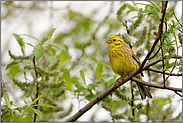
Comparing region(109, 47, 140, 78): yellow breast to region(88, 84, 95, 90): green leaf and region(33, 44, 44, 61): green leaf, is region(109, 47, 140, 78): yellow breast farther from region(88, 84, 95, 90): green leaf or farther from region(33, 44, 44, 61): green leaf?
region(33, 44, 44, 61): green leaf

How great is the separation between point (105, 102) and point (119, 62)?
0.80 metres

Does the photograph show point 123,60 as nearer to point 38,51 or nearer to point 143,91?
point 143,91

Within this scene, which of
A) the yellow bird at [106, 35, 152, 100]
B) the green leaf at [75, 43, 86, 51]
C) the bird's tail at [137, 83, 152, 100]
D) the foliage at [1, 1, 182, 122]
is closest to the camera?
the foliage at [1, 1, 182, 122]

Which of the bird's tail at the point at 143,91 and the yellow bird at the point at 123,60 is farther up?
the yellow bird at the point at 123,60

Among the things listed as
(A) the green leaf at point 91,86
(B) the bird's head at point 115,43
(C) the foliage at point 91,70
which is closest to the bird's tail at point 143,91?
(C) the foliage at point 91,70

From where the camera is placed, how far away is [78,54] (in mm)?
3840

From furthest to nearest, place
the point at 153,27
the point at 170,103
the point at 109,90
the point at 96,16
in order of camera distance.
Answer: the point at 96,16 → the point at 170,103 → the point at 153,27 → the point at 109,90

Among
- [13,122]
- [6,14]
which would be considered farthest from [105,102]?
[6,14]

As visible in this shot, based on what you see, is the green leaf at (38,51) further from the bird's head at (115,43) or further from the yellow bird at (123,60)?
the bird's head at (115,43)

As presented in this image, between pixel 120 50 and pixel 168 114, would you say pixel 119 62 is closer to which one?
pixel 120 50

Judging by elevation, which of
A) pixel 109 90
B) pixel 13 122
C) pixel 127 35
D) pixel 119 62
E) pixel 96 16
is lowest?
pixel 13 122

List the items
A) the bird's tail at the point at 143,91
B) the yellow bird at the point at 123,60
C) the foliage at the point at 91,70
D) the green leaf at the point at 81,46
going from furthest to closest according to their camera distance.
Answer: the green leaf at the point at 81,46 < the yellow bird at the point at 123,60 < the bird's tail at the point at 143,91 < the foliage at the point at 91,70

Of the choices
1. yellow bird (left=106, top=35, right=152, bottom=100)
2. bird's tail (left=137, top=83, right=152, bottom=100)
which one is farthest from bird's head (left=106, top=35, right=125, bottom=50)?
bird's tail (left=137, top=83, right=152, bottom=100)

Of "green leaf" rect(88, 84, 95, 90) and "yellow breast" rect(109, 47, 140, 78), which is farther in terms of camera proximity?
"yellow breast" rect(109, 47, 140, 78)
